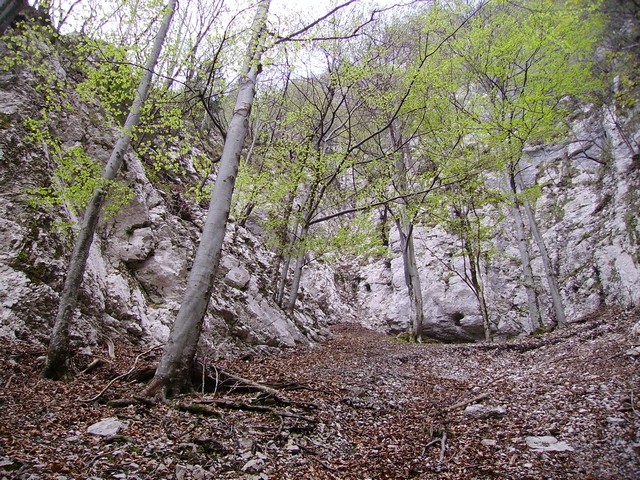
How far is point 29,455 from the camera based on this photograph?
294 centimetres

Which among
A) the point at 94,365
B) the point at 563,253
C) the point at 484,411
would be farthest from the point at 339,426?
the point at 563,253

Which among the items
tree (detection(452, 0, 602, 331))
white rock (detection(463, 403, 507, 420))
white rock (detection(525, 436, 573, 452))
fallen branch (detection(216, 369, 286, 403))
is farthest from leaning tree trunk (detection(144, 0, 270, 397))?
tree (detection(452, 0, 602, 331))

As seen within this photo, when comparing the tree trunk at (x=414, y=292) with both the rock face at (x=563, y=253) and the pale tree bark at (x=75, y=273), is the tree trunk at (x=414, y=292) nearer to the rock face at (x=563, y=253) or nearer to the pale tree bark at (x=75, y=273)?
the rock face at (x=563, y=253)

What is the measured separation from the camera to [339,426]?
4645 mm

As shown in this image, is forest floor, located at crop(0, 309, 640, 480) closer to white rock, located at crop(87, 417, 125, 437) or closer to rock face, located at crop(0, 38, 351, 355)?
white rock, located at crop(87, 417, 125, 437)

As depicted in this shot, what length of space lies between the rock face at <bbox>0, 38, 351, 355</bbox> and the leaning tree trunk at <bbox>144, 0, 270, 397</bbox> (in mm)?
2587

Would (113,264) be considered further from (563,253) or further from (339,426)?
(563,253)

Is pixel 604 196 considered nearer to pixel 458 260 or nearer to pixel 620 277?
pixel 620 277

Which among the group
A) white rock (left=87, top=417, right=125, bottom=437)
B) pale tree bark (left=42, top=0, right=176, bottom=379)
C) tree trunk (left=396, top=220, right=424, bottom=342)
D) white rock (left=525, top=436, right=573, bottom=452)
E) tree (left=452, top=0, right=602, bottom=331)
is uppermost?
tree (left=452, top=0, right=602, bottom=331)

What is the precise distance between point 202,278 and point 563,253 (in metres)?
17.3

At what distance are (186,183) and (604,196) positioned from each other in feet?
57.9

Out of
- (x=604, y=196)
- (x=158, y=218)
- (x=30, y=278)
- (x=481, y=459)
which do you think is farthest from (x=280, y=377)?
(x=604, y=196)

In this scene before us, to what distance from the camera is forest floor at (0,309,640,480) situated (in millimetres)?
3199

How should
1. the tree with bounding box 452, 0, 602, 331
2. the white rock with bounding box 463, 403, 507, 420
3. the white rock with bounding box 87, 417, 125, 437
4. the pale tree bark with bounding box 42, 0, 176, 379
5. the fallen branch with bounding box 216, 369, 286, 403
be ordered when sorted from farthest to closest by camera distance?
the tree with bounding box 452, 0, 602, 331, the fallen branch with bounding box 216, 369, 286, 403, the pale tree bark with bounding box 42, 0, 176, 379, the white rock with bounding box 463, 403, 507, 420, the white rock with bounding box 87, 417, 125, 437
